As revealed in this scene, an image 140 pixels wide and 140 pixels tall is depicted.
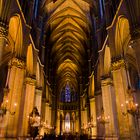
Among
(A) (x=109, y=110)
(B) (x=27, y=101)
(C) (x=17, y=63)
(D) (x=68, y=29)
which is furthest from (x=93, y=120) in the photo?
(D) (x=68, y=29)

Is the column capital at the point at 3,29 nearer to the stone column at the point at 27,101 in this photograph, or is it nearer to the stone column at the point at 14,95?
the stone column at the point at 14,95

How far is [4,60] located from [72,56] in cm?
2436

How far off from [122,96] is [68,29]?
22.5 meters

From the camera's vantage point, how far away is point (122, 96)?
41.9ft

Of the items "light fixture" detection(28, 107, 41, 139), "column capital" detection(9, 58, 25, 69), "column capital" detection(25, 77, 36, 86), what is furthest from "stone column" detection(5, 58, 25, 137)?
"column capital" detection(25, 77, 36, 86)

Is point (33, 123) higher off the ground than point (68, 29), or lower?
A: lower

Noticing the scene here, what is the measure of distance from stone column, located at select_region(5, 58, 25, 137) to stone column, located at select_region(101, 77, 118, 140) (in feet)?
27.9

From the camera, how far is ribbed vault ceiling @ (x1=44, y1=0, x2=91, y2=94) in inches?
1026

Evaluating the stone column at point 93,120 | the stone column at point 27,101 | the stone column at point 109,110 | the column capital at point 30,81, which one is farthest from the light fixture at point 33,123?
the stone column at point 93,120

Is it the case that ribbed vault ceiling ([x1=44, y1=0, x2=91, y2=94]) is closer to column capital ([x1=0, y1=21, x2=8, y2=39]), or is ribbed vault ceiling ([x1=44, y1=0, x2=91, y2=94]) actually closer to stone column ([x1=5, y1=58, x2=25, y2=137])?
stone column ([x1=5, y1=58, x2=25, y2=137])

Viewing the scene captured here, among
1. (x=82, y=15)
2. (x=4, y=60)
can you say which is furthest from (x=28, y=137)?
(x=82, y=15)

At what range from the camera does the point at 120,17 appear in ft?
44.1

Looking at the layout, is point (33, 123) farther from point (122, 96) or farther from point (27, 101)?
point (122, 96)

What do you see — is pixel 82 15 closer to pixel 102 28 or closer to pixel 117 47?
pixel 102 28
